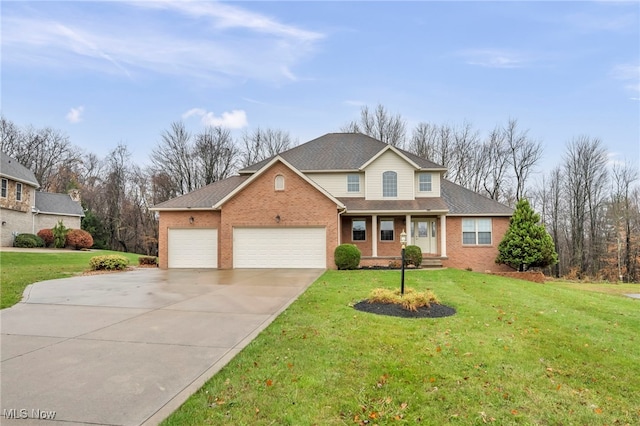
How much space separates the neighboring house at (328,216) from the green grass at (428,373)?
10034 millimetres

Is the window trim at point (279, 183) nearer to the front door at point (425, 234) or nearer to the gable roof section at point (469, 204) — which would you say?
the front door at point (425, 234)

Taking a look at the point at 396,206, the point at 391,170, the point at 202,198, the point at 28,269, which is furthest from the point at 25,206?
the point at 396,206

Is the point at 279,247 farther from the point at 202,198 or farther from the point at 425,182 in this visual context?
the point at 425,182

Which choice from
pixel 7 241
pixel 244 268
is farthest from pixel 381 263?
pixel 7 241

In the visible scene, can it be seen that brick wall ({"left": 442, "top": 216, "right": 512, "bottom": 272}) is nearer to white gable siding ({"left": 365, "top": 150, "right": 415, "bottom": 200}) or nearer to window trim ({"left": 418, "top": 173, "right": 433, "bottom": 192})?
window trim ({"left": 418, "top": 173, "right": 433, "bottom": 192})

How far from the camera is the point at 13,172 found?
28188 millimetres

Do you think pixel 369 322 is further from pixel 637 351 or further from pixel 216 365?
pixel 637 351

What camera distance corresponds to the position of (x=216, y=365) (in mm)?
4527

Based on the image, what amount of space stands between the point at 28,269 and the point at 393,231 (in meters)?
18.9

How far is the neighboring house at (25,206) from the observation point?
2730 centimetres

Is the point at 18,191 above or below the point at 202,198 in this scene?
above

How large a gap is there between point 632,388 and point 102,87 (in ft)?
83.0

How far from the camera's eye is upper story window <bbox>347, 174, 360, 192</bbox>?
20688mm

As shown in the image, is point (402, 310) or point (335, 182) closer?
point (402, 310)
